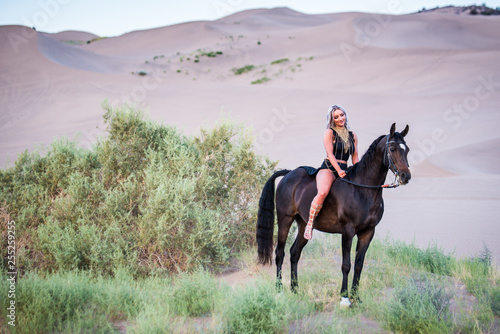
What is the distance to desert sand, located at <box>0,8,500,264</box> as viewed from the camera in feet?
42.1

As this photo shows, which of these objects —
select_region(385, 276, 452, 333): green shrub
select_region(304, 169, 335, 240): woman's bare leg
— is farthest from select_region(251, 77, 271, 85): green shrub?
select_region(385, 276, 452, 333): green shrub

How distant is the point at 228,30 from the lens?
278 ft

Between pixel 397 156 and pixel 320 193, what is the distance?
1.12 meters

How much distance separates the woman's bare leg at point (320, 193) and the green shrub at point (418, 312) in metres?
1.39

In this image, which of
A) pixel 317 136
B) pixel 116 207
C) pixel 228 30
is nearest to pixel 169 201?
pixel 116 207

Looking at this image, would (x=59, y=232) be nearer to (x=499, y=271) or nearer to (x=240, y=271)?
(x=240, y=271)

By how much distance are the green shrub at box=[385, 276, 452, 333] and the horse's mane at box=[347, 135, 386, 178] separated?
5.20ft

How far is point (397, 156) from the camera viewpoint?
4828 mm

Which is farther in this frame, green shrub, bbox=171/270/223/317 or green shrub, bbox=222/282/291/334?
green shrub, bbox=171/270/223/317

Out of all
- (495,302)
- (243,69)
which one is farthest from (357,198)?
(243,69)

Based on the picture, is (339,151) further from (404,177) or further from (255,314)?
(255,314)

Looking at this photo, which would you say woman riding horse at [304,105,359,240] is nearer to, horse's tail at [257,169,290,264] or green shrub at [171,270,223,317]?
horse's tail at [257,169,290,264]

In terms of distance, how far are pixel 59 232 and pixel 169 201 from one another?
74.1 inches

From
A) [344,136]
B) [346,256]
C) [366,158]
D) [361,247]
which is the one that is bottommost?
[346,256]
